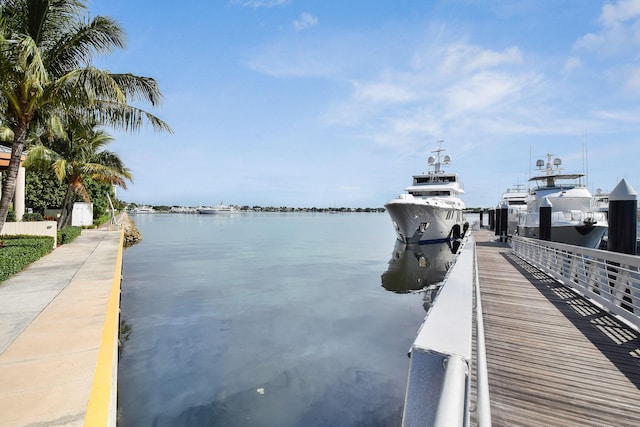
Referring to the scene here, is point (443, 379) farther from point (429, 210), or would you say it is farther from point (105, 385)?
point (429, 210)

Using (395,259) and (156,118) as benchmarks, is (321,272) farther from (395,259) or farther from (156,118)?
(156,118)

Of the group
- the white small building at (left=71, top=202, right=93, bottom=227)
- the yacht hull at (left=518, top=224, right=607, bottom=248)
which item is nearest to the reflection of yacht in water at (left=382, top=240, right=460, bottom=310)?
the yacht hull at (left=518, top=224, right=607, bottom=248)

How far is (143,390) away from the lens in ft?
20.2

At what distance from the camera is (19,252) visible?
10500 millimetres

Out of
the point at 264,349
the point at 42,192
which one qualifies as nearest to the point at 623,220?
the point at 264,349

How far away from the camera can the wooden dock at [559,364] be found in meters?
3.32

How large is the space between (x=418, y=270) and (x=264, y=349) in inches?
560

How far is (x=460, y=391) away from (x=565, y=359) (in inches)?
170

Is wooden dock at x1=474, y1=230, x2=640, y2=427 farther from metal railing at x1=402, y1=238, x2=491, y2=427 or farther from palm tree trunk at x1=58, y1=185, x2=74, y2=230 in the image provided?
palm tree trunk at x1=58, y1=185, x2=74, y2=230

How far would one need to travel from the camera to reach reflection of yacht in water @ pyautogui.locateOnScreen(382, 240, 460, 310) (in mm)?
16141

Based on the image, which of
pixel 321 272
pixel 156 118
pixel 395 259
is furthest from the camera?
pixel 395 259

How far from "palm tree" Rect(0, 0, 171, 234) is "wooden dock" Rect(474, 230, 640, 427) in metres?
11.6

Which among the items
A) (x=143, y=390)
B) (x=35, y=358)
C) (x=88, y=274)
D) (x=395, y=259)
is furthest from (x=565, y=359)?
(x=395, y=259)

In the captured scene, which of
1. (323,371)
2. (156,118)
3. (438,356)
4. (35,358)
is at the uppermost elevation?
(156,118)
